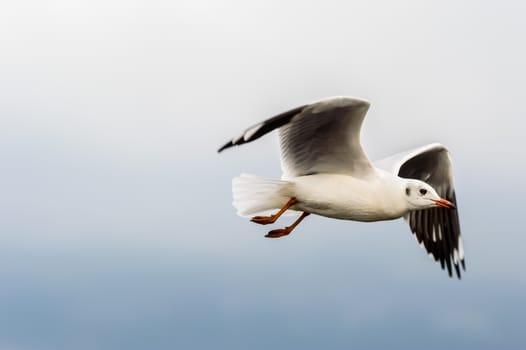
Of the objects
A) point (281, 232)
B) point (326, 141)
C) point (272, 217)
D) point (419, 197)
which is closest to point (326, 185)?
point (326, 141)

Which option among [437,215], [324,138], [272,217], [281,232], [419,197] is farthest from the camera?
[437,215]

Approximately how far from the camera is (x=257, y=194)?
1027 centimetres

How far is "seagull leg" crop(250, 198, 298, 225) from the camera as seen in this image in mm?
10188

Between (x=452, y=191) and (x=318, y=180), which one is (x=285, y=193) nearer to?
(x=318, y=180)

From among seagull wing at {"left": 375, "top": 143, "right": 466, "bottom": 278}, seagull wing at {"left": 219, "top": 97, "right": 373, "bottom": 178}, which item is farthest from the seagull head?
seagull wing at {"left": 375, "top": 143, "right": 466, "bottom": 278}

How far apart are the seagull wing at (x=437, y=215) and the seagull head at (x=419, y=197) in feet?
6.32

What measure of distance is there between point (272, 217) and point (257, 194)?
0.94ft

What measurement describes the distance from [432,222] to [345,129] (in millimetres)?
3853

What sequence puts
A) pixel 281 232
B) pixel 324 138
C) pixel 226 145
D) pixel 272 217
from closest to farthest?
pixel 226 145, pixel 324 138, pixel 272 217, pixel 281 232

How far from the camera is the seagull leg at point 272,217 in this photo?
33.4 ft

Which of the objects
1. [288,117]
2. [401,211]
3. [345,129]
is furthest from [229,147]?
[401,211]

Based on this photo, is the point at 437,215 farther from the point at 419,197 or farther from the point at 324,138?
the point at 324,138

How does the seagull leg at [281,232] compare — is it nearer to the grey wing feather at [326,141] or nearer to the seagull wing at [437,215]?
the grey wing feather at [326,141]

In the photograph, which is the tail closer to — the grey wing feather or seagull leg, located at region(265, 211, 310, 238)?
the grey wing feather
